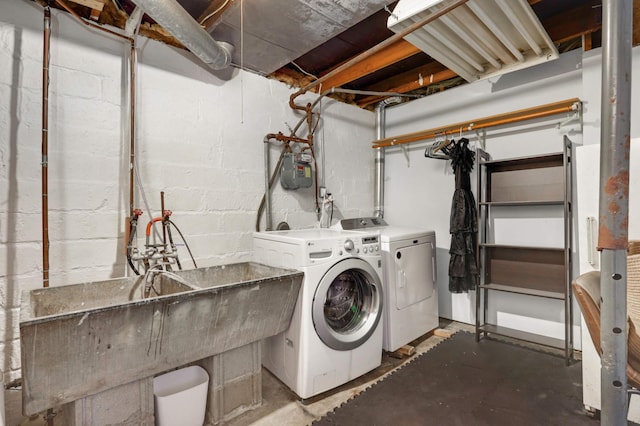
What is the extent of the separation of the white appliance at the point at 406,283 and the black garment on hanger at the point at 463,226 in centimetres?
20

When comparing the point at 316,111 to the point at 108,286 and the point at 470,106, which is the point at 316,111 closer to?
the point at 470,106

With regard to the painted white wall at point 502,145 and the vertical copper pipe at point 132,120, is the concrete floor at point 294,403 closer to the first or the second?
the painted white wall at point 502,145

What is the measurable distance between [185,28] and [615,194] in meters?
2.03

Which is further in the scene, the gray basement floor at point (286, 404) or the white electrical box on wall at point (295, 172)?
the white electrical box on wall at point (295, 172)

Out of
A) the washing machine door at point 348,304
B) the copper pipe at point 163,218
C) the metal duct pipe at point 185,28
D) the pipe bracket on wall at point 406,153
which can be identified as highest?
the metal duct pipe at point 185,28

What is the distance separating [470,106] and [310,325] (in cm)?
271

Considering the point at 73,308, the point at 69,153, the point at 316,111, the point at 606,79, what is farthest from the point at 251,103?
the point at 606,79

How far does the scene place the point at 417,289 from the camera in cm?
288

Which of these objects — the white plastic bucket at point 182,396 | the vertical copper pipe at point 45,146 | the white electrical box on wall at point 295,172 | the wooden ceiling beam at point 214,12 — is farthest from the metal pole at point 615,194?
the vertical copper pipe at point 45,146

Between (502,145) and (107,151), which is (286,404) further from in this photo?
(502,145)

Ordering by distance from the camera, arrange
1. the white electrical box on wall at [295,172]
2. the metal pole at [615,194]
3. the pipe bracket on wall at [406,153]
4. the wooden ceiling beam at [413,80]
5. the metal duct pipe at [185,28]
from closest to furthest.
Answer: the metal pole at [615,194]
the metal duct pipe at [185,28]
the white electrical box on wall at [295,172]
the wooden ceiling beam at [413,80]
the pipe bracket on wall at [406,153]

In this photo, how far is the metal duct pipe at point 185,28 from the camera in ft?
5.33

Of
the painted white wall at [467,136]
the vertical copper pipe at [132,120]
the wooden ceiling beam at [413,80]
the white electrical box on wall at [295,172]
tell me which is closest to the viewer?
the vertical copper pipe at [132,120]

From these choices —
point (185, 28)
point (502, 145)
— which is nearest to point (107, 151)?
point (185, 28)
